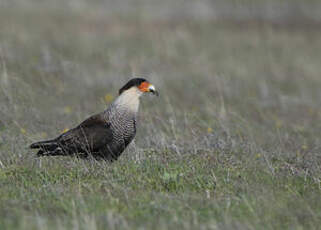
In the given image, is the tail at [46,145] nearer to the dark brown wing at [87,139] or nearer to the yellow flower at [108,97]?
the dark brown wing at [87,139]

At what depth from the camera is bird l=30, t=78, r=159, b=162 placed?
6.61 meters

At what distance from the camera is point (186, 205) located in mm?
4895

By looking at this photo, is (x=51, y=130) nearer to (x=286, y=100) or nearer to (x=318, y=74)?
(x=286, y=100)

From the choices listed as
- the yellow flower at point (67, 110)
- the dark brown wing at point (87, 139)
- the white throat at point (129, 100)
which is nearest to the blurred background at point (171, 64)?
the yellow flower at point (67, 110)

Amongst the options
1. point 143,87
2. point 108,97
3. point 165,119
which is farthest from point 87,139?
point 108,97

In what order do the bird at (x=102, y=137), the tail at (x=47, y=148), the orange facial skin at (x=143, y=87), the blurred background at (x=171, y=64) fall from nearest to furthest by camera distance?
the tail at (x=47, y=148) < the bird at (x=102, y=137) < the orange facial skin at (x=143, y=87) < the blurred background at (x=171, y=64)

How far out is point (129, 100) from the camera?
6875 millimetres

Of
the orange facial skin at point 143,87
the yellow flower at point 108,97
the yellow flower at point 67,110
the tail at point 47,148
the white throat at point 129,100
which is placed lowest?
the yellow flower at point 108,97

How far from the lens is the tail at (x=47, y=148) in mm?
6463

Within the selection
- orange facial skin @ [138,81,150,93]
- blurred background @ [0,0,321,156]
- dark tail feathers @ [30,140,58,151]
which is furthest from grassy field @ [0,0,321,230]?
orange facial skin @ [138,81,150,93]

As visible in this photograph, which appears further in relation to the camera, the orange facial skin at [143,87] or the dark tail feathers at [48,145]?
the orange facial skin at [143,87]

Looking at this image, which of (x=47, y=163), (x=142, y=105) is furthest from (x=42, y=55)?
(x=47, y=163)

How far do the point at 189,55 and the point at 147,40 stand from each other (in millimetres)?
1558

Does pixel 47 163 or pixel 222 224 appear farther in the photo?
pixel 47 163
